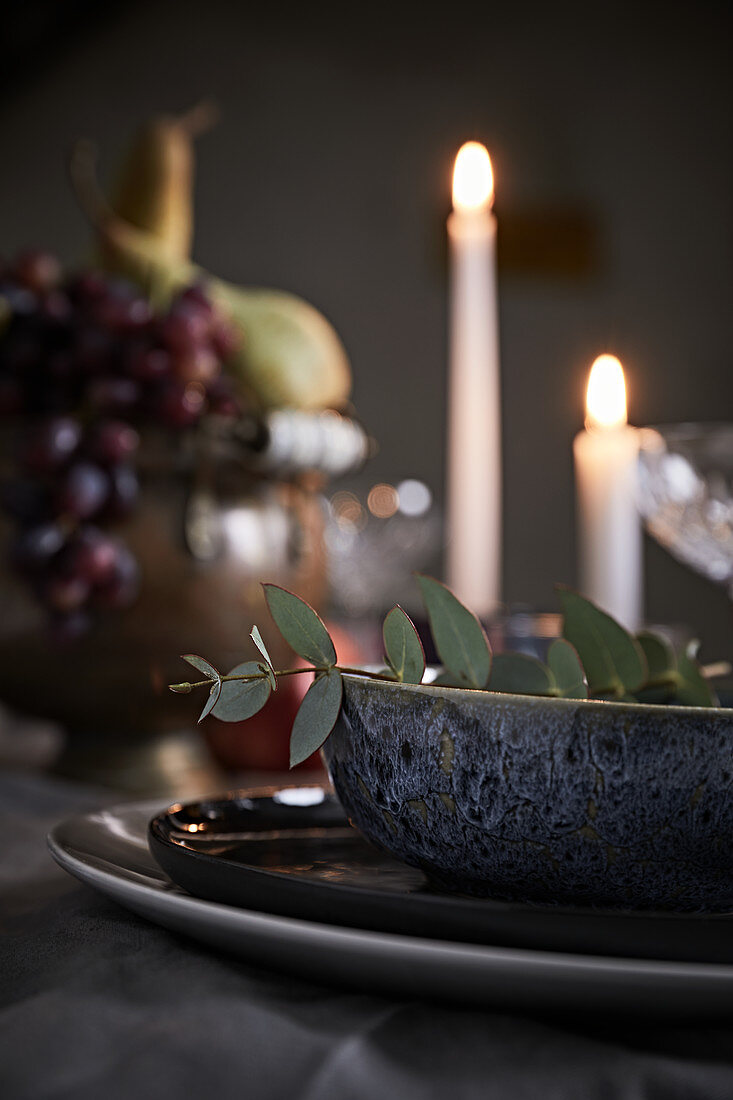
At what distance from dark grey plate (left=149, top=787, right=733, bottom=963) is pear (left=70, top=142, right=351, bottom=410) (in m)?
0.28

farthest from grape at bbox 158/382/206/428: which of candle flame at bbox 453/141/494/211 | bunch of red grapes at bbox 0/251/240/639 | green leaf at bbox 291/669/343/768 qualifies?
green leaf at bbox 291/669/343/768

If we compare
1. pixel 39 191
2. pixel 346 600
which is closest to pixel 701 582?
pixel 346 600

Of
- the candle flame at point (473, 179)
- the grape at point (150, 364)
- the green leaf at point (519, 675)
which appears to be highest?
the candle flame at point (473, 179)

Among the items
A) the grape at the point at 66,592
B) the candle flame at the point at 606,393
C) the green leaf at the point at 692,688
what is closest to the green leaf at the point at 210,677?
the green leaf at the point at 692,688

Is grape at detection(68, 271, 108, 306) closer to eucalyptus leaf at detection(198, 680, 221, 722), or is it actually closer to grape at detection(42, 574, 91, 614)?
grape at detection(42, 574, 91, 614)

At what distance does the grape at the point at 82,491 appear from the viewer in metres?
0.36

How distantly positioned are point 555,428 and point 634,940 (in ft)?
4.51

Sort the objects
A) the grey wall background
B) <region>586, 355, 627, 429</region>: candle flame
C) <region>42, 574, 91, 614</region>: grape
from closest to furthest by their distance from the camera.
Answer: <region>42, 574, 91, 614</region>: grape, <region>586, 355, 627, 429</region>: candle flame, the grey wall background

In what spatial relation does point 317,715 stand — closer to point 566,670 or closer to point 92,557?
point 566,670

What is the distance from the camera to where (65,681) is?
38 cm

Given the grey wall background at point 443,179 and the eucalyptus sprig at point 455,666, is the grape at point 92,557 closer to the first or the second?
the eucalyptus sprig at point 455,666

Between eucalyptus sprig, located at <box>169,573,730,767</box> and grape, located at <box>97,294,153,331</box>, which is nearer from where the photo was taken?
eucalyptus sprig, located at <box>169,573,730,767</box>

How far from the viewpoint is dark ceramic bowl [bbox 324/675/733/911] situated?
0.13 m

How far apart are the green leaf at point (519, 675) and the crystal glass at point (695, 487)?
0.23 metres
